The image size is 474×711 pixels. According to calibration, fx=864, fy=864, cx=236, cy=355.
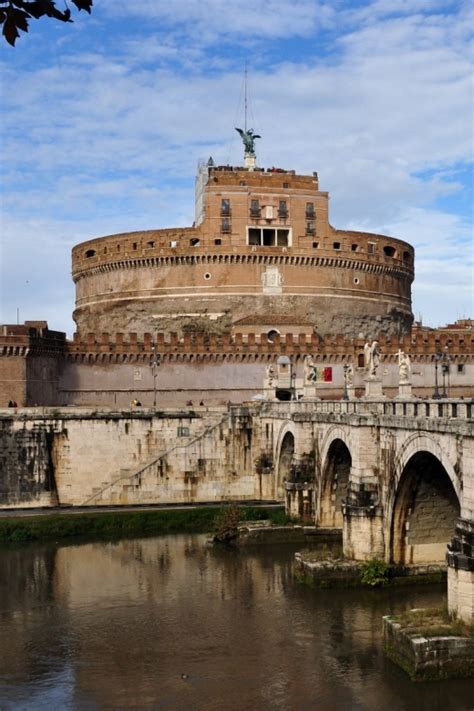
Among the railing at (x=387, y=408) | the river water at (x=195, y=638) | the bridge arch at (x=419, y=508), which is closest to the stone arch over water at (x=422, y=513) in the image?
the bridge arch at (x=419, y=508)

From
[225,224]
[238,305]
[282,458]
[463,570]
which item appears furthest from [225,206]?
[463,570]

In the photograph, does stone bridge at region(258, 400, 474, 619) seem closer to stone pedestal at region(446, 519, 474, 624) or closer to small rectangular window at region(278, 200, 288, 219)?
stone pedestal at region(446, 519, 474, 624)

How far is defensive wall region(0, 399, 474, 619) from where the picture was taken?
65.9 ft

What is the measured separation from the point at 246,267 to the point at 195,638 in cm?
4225

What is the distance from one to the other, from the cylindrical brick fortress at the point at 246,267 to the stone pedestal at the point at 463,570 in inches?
1643

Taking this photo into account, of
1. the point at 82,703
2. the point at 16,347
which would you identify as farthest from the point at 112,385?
the point at 82,703

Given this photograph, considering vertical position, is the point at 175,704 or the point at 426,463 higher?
the point at 426,463

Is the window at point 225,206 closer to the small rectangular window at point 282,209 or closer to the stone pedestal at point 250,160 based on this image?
the small rectangular window at point 282,209

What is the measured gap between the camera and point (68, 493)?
127 feet

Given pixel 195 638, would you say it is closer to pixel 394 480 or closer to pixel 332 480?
pixel 394 480

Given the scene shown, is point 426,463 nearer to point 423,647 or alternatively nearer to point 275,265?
point 423,647

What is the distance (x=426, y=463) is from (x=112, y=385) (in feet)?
101

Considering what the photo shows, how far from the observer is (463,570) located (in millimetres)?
16828

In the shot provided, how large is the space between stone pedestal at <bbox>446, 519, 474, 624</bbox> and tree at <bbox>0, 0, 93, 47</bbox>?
13.9 m
